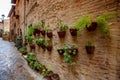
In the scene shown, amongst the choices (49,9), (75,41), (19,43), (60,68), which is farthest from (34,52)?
(19,43)

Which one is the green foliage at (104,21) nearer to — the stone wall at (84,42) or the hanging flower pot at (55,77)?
the stone wall at (84,42)

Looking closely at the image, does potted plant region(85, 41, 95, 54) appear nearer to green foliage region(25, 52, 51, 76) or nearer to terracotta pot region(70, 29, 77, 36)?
terracotta pot region(70, 29, 77, 36)

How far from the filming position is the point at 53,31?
7625mm

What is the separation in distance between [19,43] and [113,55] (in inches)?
579

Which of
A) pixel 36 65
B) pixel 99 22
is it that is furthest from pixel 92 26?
pixel 36 65

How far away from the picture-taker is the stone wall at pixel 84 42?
408cm

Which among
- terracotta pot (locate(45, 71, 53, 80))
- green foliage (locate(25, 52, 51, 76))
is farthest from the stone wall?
green foliage (locate(25, 52, 51, 76))

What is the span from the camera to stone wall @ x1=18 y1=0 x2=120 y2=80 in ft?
13.4

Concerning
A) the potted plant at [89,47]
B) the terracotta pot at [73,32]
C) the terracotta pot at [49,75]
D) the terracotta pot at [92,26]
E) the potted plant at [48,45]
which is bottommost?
the terracotta pot at [49,75]

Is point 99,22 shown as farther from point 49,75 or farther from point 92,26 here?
point 49,75

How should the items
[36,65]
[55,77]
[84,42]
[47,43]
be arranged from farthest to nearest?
[36,65], [47,43], [55,77], [84,42]

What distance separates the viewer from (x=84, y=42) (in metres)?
5.15

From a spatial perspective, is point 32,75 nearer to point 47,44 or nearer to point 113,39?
point 47,44

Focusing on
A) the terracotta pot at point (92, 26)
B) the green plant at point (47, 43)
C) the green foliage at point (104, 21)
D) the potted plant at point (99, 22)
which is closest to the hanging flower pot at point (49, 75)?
the green plant at point (47, 43)
